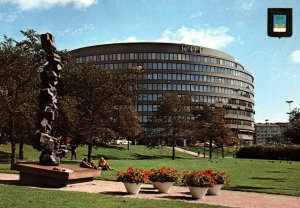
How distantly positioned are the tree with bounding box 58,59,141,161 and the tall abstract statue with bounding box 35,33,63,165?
1698cm

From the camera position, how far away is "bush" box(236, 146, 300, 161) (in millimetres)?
62875

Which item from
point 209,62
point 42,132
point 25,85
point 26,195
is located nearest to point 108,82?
point 25,85

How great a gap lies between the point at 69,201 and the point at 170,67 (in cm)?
10804

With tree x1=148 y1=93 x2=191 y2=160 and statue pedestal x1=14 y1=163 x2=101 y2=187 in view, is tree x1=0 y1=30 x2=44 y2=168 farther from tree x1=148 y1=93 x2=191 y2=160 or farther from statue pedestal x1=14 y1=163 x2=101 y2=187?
tree x1=148 y1=93 x2=191 y2=160

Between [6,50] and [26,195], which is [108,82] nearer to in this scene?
[6,50]

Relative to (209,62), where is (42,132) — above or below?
below

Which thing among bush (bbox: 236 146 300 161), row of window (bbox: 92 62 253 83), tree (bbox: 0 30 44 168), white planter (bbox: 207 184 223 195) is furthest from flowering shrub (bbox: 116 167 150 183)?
row of window (bbox: 92 62 253 83)

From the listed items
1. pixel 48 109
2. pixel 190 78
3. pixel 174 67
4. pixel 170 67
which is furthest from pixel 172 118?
pixel 190 78

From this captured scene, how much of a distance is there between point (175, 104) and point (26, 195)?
43852mm

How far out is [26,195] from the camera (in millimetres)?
12648

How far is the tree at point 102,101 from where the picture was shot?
36.9 m

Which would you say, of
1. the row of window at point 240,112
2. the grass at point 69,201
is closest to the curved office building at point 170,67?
the row of window at point 240,112

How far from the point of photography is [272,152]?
64812mm

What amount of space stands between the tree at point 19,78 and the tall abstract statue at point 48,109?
840 centimetres
